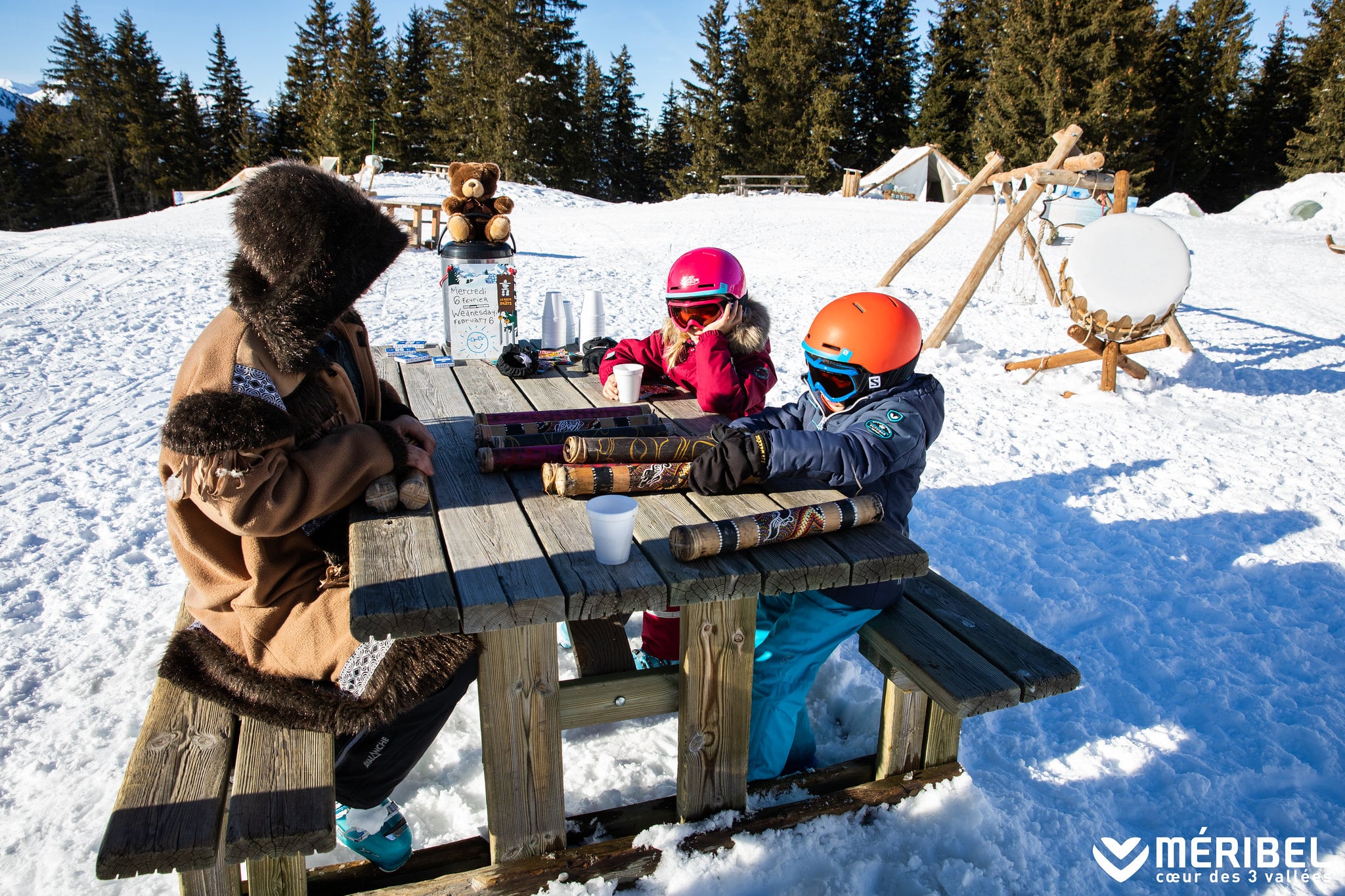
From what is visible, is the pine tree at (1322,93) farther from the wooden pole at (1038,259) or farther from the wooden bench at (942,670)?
the wooden bench at (942,670)

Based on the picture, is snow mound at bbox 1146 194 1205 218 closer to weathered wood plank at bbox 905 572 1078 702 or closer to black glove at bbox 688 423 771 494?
weathered wood plank at bbox 905 572 1078 702

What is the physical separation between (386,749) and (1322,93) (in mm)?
42768

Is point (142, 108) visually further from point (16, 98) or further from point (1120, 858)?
point (16, 98)

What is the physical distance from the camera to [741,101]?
140 ft

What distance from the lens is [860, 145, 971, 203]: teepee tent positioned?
28.4m

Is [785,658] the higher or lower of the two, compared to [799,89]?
lower

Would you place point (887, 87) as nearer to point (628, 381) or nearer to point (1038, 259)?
point (1038, 259)

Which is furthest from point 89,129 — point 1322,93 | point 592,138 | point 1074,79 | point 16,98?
point 16,98

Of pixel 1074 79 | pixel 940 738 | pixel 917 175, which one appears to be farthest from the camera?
pixel 1074 79

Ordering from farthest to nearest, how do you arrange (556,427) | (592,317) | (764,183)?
(764,183)
(592,317)
(556,427)

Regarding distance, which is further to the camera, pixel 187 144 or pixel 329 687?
pixel 187 144

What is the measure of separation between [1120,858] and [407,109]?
1807 inches

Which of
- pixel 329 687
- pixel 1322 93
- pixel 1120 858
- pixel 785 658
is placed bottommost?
pixel 1120 858

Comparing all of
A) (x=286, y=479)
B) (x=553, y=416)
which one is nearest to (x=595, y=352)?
(x=553, y=416)
